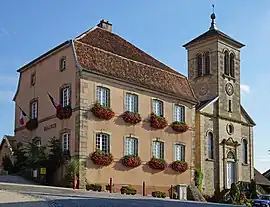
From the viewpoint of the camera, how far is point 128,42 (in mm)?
37125

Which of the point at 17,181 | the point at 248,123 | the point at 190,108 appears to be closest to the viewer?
Answer: the point at 17,181

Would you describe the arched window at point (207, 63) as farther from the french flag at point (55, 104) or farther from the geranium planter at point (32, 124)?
the geranium planter at point (32, 124)

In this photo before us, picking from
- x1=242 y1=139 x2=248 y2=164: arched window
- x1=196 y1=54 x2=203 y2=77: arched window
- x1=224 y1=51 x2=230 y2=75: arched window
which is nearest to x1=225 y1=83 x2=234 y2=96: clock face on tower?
x1=224 y1=51 x2=230 y2=75: arched window

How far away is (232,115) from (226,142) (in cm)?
267

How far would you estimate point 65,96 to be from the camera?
31.2 m

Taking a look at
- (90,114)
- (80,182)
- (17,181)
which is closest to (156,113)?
(90,114)

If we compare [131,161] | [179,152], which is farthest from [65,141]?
[179,152]

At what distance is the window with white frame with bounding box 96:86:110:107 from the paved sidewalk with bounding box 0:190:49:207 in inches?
502

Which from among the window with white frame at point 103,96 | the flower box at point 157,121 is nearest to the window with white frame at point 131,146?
the flower box at point 157,121

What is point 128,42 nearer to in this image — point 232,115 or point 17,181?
point 232,115

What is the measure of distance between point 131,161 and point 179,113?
629cm

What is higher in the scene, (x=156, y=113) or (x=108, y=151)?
(x=156, y=113)

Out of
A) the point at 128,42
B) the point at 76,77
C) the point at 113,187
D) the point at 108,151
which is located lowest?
the point at 113,187

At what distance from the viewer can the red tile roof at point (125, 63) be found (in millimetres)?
30906
